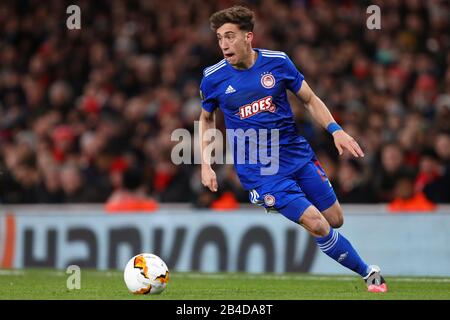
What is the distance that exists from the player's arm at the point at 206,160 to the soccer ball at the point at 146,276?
82cm

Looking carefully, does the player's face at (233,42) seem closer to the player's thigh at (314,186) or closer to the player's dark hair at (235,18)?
the player's dark hair at (235,18)

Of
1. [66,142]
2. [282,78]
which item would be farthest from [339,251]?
[66,142]

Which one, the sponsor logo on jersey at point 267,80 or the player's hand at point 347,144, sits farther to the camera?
the sponsor logo on jersey at point 267,80

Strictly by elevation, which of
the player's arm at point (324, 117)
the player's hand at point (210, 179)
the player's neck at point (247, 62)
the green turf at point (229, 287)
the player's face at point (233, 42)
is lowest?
the green turf at point (229, 287)

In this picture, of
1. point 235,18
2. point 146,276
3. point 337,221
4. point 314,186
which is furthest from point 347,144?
point 146,276

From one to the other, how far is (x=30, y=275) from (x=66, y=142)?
16.1 feet

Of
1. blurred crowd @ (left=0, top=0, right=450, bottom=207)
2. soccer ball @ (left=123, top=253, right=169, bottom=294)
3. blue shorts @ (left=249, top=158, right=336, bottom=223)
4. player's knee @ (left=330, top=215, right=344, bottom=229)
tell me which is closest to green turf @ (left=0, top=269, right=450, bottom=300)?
soccer ball @ (left=123, top=253, right=169, bottom=294)

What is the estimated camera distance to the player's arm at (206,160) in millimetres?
8742

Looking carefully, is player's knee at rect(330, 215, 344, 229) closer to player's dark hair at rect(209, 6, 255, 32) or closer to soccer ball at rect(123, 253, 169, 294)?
soccer ball at rect(123, 253, 169, 294)

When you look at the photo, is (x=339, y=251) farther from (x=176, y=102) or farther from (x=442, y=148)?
(x=176, y=102)

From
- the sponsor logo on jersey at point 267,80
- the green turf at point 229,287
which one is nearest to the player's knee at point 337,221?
the green turf at point 229,287

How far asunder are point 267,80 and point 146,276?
2.00 metres

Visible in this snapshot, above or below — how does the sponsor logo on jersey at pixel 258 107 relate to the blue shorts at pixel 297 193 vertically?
above

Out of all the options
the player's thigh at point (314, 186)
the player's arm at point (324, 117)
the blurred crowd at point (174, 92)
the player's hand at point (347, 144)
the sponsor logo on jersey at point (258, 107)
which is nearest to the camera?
the player's hand at point (347, 144)
